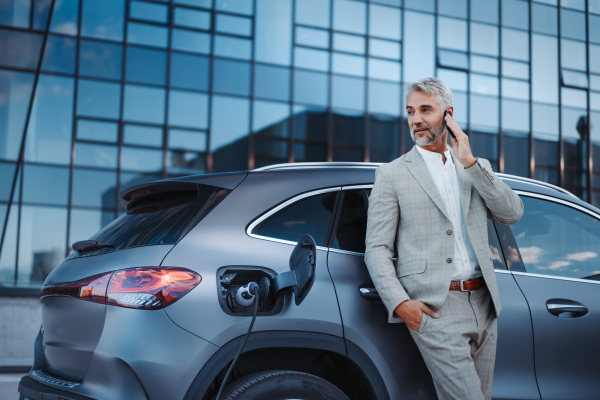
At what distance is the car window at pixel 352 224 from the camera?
9.41 ft

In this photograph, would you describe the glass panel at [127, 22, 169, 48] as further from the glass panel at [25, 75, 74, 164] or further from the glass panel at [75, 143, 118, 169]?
the glass panel at [75, 143, 118, 169]

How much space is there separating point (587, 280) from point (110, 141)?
14.7 metres

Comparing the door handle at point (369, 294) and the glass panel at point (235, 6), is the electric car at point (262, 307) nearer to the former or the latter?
the door handle at point (369, 294)

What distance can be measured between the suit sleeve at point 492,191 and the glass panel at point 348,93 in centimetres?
1607

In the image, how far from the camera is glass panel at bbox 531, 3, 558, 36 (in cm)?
2178

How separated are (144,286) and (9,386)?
17.8ft

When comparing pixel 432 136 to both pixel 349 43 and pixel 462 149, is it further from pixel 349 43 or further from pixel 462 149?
pixel 349 43

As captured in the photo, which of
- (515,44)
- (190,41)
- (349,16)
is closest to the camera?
(190,41)

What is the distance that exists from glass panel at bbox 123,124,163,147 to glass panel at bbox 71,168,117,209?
98 centimetres

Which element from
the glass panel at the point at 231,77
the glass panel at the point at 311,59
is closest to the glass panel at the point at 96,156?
the glass panel at the point at 231,77

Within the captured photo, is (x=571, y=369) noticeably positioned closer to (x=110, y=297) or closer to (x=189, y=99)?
(x=110, y=297)

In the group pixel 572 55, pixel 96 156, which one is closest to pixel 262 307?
pixel 96 156

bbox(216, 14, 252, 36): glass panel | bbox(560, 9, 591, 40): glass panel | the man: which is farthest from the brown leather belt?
bbox(560, 9, 591, 40): glass panel

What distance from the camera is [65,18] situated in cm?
1647
